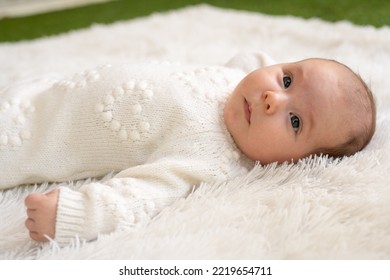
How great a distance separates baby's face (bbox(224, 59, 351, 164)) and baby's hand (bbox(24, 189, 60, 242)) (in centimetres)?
38

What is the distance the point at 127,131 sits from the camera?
1030 millimetres

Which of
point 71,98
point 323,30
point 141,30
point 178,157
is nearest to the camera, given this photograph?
point 178,157

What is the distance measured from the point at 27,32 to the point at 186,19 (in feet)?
2.50

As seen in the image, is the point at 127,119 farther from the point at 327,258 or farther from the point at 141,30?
the point at 141,30

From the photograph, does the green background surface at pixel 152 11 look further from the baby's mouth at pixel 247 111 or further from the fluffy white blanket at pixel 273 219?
the baby's mouth at pixel 247 111

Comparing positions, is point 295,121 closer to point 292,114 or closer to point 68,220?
point 292,114

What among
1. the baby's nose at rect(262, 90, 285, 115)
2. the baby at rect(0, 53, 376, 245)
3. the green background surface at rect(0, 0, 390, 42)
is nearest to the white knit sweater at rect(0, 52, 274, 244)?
the baby at rect(0, 53, 376, 245)

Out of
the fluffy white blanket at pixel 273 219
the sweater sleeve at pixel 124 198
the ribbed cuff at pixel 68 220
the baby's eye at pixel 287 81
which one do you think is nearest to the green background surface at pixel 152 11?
the fluffy white blanket at pixel 273 219

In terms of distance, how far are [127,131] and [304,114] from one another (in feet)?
1.14

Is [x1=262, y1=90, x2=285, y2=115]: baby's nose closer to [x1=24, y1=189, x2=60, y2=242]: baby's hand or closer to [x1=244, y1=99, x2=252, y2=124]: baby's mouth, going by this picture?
[x1=244, y1=99, x2=252, y2=124]: baby's mouth

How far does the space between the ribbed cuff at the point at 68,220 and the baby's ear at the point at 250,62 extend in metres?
0.59

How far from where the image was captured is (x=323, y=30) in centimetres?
176
